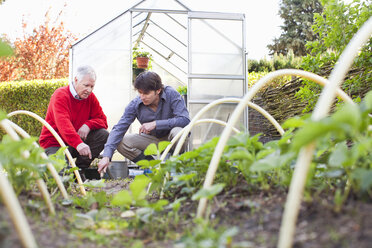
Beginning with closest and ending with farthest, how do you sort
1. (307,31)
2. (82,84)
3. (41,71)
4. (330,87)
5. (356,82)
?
(330,87)
(356,82)
(82,84)
(41,71)
(307,31)

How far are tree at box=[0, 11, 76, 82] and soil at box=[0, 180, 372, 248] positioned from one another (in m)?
8.68

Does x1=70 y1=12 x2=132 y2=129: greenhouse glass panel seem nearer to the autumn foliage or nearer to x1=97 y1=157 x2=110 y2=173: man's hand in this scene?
x1=97 y1=157 x2=110 y2=173: man's hand

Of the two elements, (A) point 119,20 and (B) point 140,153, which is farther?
(A) point 119,20

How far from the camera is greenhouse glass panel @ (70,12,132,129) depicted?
4.89 meters

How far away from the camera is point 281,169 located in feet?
4.11

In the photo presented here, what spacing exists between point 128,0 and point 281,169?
440 centimetres

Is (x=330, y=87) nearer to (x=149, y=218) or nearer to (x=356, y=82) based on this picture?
(x=149, y=218)

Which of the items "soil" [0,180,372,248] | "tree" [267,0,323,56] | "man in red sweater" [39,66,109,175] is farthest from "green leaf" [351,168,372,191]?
"tree" [267,0,323,56]

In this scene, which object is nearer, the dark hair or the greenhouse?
the dark hair

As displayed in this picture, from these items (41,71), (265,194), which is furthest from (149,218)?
(41,71)

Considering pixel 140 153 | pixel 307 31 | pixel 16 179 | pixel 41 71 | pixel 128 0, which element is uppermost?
pixel 307 31

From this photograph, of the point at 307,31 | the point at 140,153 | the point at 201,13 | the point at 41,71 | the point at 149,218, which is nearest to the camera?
the point at 149,218

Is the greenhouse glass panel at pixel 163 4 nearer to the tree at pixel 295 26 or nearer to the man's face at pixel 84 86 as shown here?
the man's face at pixel 84 86

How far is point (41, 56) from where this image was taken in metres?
9.41
